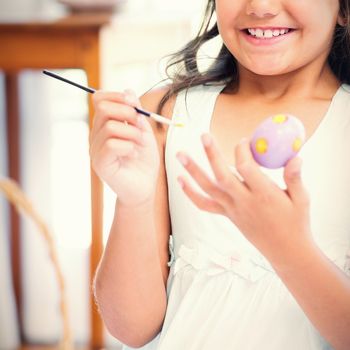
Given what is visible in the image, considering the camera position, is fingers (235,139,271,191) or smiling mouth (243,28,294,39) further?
smiling mouth (243,28,294,39)

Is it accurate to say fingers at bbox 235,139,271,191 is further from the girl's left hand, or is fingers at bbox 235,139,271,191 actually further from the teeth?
the teeth

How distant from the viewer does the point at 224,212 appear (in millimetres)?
786

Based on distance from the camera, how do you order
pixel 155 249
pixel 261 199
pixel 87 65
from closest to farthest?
1. pixel 261 199
2. pixel 155 249
3. pixel 87 65

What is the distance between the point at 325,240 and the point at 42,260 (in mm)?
1555

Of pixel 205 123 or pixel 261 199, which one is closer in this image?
pixel 261 199

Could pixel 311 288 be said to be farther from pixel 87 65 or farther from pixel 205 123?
pixel 87 65

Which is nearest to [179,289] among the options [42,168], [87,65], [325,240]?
[325,240]

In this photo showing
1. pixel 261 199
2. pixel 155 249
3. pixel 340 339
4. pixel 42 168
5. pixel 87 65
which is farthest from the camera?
pixel 42 168

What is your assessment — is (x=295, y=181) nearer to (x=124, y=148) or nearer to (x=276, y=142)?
(x=276, y=142)

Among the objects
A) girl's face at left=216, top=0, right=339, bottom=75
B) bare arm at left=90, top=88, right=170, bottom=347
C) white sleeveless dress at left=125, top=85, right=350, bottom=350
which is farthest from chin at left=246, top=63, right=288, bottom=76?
bare arm at left=90, top=88, right=170, bottom=347

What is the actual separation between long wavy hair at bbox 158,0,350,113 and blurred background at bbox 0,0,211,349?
1002 mm

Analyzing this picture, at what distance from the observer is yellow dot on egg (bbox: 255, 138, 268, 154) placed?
77cm

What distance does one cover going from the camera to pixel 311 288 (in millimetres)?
822

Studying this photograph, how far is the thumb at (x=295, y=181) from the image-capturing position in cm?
70
